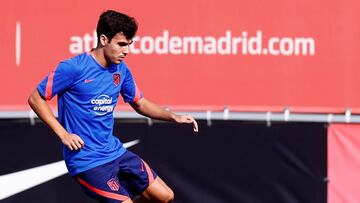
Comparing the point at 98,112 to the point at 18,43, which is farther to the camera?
the point at 18,43

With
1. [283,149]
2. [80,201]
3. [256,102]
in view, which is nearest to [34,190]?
[80,201]

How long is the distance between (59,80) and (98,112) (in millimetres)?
339

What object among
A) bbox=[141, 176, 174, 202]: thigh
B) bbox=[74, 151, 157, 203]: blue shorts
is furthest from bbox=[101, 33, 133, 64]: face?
bbox=[141, 176, 174, 202]: thigh

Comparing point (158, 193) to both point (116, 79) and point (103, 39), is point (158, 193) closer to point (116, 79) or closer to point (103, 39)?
point (116, 79)

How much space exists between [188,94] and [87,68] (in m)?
3.46

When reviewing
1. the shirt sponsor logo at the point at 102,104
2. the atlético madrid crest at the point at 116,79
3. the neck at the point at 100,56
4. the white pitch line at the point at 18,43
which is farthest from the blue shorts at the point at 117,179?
the white pitch line at the point at 18,43

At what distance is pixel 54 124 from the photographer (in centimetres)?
569

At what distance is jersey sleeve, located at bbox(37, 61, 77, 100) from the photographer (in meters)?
5.73

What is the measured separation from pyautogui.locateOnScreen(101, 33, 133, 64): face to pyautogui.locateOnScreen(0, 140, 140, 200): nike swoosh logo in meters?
1.75

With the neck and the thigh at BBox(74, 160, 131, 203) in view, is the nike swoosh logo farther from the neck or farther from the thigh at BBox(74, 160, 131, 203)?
the neck

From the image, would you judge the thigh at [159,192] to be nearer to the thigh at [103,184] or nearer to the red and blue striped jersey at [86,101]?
the thigh at [103,184]

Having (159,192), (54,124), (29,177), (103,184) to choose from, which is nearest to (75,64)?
(54,124)

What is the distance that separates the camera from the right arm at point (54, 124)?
5.62 m

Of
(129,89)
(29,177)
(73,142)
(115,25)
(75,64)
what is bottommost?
(29,177)
